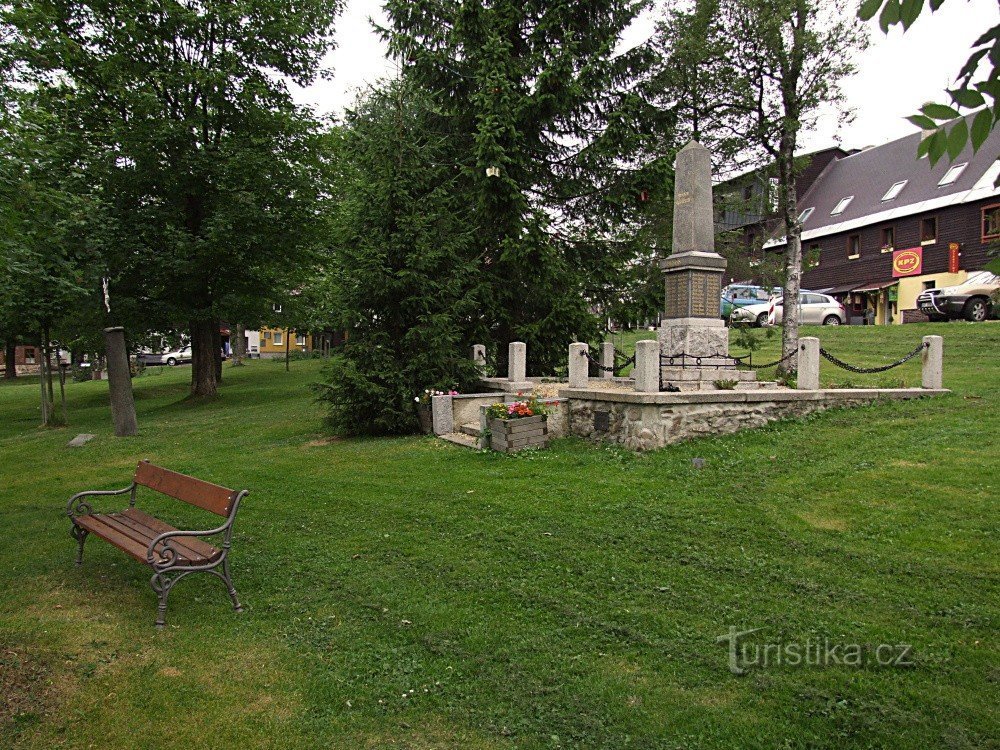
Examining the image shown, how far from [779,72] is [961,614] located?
13.1 metres

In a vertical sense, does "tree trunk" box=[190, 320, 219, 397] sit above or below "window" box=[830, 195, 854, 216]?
below

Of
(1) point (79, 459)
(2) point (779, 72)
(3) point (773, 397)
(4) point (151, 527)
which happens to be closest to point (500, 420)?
(3) point (773, 397)

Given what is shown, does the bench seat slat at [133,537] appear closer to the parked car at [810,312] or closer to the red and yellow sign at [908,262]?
the parked car at [810,312]

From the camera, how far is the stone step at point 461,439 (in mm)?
10860

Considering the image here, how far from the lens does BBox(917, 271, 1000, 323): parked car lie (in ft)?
70.1

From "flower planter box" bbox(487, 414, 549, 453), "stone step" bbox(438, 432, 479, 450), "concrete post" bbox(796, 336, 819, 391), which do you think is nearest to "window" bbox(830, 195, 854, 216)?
"concrete post" bbox(796, 336, 819, 391)

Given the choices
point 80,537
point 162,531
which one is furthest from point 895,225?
point 80,537

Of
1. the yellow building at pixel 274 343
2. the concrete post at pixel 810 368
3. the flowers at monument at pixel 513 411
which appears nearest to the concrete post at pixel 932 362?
the concrete post at pixel 810 368

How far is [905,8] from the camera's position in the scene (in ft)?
7.12

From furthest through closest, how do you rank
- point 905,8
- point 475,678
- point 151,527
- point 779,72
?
1. point 779,72
2. point 151,527
3. point 475,678
4. point 905,8

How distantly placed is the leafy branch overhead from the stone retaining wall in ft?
24.8

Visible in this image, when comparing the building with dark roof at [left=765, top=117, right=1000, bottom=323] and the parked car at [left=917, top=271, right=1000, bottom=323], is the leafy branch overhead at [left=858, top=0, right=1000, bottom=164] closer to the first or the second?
the parked car at [left=917, top=271, right=1000, bottom=323]

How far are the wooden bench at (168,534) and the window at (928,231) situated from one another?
33190mm

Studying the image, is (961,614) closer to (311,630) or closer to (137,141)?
(311,630)
